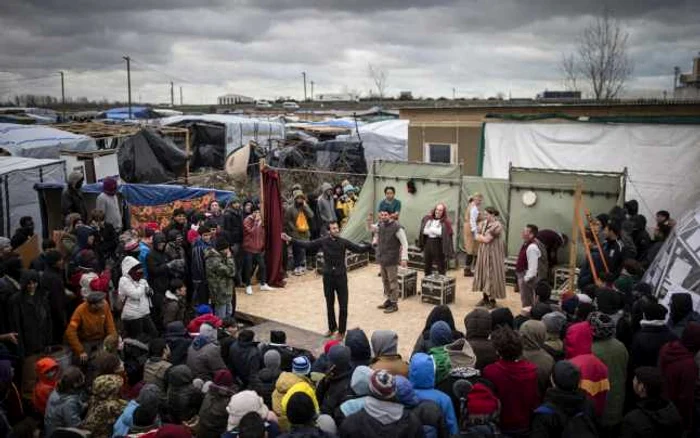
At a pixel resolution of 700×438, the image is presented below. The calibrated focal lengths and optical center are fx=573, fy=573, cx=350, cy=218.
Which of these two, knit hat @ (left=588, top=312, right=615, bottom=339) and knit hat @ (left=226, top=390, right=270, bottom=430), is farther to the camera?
knit hat @ (left=588, top=312, right=615, bottom=339)

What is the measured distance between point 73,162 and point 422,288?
1005cm

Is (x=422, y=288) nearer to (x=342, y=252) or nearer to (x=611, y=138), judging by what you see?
(x=342, y=252)

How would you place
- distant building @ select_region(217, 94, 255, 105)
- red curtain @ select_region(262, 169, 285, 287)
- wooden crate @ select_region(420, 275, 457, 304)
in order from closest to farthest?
wooden crate @ select_region(420, 275, 457, 304) → red curtain @ select_region(262, 169, 285, 287) → distant building @ select_region(217, 94, 255, 105)

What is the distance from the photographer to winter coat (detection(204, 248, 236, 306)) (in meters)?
9.19

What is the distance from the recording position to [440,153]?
16.8 m

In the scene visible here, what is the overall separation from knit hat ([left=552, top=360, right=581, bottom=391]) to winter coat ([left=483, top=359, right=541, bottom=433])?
34 cm

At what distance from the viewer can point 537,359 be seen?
17.1ft

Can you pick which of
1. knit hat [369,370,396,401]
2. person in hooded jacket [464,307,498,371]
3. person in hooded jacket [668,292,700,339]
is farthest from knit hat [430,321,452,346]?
person in hooded jacket [668,292,700,339]

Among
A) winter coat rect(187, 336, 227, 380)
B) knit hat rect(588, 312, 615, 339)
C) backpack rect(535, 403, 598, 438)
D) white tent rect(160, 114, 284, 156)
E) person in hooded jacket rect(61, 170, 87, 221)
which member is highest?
white tent rect(160, 114, 284, 156)

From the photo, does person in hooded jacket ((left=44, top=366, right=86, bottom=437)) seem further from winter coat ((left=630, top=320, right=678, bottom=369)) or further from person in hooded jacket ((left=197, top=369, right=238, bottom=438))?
winter coat ((left=630, top=320, right=678, bottom=369))

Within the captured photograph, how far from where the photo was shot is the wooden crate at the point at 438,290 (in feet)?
35.6

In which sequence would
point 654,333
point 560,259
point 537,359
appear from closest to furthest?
point 537,359, point 654,333, point 560,259

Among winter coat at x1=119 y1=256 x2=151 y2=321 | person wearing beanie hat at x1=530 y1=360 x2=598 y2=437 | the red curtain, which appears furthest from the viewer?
the red curtain

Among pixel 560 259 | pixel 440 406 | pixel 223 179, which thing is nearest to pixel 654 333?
pixel 440 406
